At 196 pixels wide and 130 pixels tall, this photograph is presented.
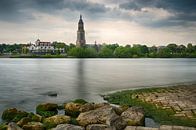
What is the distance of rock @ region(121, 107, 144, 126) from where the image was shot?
61.8 ft

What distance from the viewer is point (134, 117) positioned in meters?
19.4

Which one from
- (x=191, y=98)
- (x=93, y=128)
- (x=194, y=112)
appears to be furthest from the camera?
(x=191, y=98)

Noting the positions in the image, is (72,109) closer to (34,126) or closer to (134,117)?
(134,117)

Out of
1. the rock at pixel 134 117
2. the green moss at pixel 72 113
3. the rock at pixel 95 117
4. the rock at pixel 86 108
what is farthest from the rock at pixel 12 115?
the rock at pixel 134 117

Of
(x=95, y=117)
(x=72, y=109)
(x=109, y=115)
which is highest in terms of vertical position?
(x=109, y=115)

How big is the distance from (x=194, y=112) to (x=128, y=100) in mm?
7677

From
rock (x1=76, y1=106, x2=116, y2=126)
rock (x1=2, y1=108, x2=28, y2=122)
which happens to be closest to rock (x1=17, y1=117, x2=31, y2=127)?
rock (x1=2, y1=108, x2=28, y2=122)

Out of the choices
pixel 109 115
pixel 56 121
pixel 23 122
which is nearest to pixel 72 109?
pixel 56 121

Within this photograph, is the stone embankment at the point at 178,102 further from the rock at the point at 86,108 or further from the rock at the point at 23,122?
the rock at the point at 23,122

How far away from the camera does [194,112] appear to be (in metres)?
→ 22.4

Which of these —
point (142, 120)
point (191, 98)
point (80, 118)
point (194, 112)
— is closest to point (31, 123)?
point (80, 118)

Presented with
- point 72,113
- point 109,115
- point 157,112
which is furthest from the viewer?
point 157,112

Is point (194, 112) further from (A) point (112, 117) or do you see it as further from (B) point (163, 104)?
(A) point (112, 117)

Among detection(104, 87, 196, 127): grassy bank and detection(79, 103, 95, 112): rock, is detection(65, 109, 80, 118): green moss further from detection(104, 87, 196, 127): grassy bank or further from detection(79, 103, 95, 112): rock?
detection(104, 87, 196, 127): grassy bank
